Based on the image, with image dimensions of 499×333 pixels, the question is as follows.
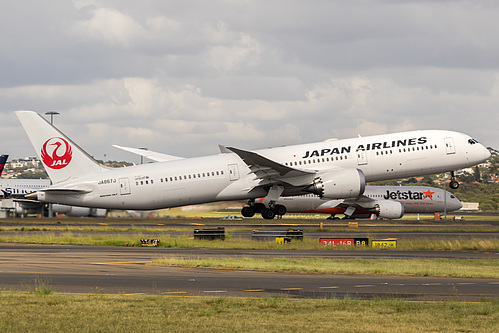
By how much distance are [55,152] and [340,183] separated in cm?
2284

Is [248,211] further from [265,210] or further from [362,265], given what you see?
[362,265]

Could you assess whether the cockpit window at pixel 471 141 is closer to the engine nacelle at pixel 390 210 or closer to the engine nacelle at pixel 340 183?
the engine nacelle at pixel 340 183

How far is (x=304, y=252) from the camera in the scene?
1682 inches

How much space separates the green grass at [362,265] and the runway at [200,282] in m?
1.32

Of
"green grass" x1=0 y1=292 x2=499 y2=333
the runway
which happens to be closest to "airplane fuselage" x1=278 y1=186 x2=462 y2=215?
the runway

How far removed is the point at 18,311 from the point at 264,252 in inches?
970

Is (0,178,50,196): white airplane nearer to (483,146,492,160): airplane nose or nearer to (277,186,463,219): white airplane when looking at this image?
(277,186,463,219): white airplane

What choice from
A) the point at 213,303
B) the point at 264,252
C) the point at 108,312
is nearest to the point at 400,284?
the point at 213,303

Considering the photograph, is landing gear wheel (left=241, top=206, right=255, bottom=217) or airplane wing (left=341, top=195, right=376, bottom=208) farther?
airplane wing (left=341, top=195, right=376, bottom=208)

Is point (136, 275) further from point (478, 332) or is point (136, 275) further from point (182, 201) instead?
point (182, 201)

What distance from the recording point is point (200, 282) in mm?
26312

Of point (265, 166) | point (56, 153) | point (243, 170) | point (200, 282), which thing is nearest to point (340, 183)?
point (265, 166)

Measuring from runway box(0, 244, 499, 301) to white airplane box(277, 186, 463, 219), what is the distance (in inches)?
2273

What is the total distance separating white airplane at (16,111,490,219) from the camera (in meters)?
55.3
